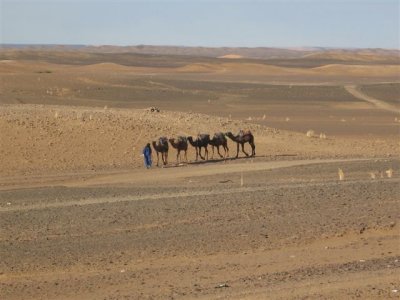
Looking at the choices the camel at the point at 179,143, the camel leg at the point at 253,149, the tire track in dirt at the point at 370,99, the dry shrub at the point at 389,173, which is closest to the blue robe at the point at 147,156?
the camel at the point at 179,143

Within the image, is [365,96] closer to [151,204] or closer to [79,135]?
[79,135]

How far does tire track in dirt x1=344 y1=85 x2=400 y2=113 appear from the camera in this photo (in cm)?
6325

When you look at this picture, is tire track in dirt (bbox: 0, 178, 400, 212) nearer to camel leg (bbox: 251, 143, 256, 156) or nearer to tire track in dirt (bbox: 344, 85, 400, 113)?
camel leg (bbox: 251, 143, 256, 156)

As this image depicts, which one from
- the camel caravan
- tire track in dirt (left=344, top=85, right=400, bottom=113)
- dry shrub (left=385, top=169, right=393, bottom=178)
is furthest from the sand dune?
dry shrub (left=385, top=169, right=393, bottom=178)

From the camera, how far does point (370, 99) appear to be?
7112 cm

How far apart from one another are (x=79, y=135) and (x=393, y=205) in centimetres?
1898

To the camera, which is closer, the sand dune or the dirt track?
the dirt track

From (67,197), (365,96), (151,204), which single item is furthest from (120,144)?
(365,96)

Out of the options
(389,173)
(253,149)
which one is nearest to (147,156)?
(253,149)

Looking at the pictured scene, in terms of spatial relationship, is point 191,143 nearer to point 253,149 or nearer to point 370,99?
point 253,149

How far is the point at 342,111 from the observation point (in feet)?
199

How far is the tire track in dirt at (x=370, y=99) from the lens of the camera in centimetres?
6325

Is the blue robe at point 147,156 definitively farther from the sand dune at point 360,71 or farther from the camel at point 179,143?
the sand dune at point 360,71

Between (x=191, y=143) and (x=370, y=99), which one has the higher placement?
(x=191, y=143)
